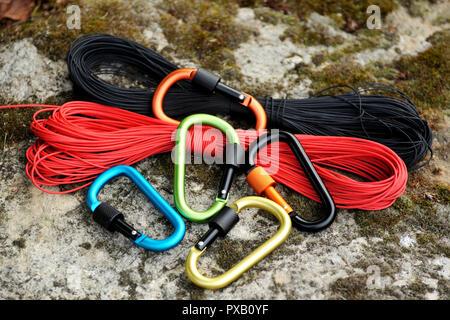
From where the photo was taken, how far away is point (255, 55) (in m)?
3.40

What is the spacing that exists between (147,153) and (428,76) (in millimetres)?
2328

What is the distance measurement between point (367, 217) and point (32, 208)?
80.4 inches

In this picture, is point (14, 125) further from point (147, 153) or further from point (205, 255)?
point (205, 255)

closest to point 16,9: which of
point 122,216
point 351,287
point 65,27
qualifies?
point 65,27

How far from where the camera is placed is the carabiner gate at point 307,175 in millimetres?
2416

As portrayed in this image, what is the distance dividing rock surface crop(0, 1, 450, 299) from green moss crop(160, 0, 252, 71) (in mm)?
1033

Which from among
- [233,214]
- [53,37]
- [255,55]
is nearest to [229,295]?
[233,214]

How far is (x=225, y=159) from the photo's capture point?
8.61 feet

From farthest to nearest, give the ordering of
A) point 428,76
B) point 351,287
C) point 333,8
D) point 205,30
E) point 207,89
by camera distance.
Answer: point 333,8 < point 205,30 < point 428,76 < point 207,89 < point 351,287

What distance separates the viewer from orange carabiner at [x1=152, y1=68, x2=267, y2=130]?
2.80 m

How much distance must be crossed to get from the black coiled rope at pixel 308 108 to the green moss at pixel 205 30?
48 centimetres

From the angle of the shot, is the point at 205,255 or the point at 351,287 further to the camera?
the point at 205,255

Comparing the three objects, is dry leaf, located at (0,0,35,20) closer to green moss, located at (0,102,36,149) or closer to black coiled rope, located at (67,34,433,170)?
black coiled rope, located at (67,34,433,170)

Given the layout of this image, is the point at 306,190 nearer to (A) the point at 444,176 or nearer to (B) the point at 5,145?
(A) the point at 444,176
